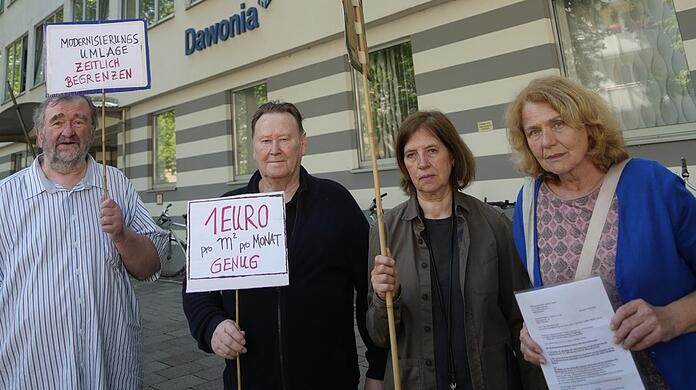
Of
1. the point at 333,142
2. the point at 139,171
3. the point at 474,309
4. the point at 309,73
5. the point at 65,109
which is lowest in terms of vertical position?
the point at 474,309

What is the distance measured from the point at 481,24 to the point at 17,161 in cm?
1657

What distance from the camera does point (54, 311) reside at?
5.76 ft

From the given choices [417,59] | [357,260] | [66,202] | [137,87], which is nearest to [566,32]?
[417,59]

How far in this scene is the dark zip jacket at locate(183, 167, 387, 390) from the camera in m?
1.75

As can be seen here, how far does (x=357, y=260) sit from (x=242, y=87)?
6.96m

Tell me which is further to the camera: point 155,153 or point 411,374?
point 155,153

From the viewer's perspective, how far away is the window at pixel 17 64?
1434 cm

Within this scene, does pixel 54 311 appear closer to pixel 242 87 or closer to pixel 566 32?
pixel 566 32

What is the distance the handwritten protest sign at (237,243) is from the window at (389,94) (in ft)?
15.0

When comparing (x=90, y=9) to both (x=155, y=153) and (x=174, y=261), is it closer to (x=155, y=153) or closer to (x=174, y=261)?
(x=155, y=153)

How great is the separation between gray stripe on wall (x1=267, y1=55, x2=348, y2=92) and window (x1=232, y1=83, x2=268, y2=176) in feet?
2.67

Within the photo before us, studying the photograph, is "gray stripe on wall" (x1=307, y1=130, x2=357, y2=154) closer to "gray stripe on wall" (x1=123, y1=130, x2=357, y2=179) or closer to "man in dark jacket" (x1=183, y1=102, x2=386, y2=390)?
"gray stripe on wall" (x1=123, y1=130, x2=357, y2=179)

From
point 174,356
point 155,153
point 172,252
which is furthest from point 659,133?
point 155,153

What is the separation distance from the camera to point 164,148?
382 inches
